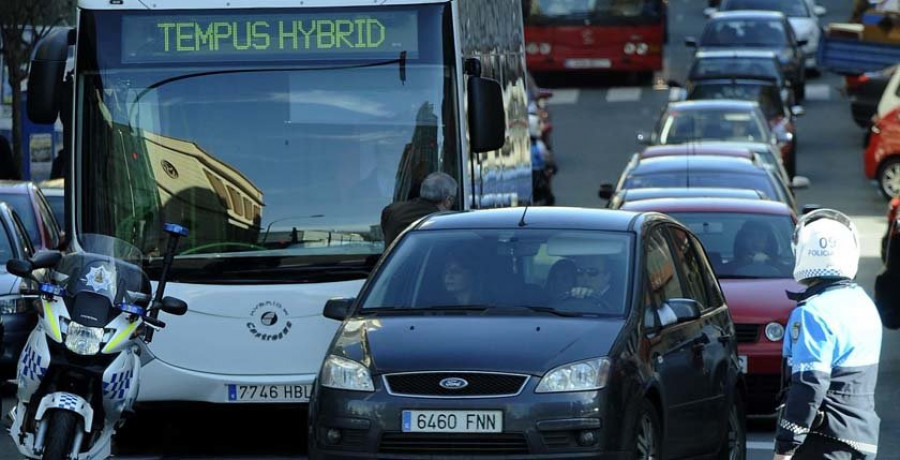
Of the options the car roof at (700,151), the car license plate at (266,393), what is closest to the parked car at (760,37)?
the car roof at (700,151)

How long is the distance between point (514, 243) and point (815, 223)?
281cm

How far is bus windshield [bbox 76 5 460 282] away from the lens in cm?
1223

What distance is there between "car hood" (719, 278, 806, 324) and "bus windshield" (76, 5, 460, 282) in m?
2.45

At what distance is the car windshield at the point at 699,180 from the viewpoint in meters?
19.9

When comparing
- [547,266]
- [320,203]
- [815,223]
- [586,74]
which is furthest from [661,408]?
[586,74]

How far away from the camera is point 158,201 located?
1223 centimetres

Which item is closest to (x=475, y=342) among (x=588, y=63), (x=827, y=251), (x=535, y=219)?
(x=535, y=219)

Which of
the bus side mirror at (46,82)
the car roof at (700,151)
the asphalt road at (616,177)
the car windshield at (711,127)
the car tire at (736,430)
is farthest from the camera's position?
the car windshield at (711,127)

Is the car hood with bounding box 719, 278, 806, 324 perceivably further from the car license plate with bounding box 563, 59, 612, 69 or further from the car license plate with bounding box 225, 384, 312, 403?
the car license plate with bounding box 563, 59, 612, 69

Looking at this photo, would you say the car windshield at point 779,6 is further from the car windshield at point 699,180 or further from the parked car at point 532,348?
the parked car at point 532,348

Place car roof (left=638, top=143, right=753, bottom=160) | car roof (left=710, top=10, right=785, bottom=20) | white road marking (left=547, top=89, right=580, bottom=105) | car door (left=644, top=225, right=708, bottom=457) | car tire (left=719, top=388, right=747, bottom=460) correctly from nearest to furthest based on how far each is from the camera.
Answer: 1. car door (left=644, top=225, right=708, bottom=457)
2. car tire (left=719, top=388, right=747, bottom=460)
3. car roof (left=638, top=143, right=753, bottom=160)
4. car roof (left=710, top=10, right=785, bottom=20)
5. white road marking (left=547, top=89, right=580, bottom=105)

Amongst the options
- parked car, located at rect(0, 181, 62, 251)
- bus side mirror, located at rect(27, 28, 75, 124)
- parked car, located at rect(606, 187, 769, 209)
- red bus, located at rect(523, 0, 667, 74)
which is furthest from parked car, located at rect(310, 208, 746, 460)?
red bus, located at rect(523, 0, 667, 74)

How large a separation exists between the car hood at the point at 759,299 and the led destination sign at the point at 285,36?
283 cm

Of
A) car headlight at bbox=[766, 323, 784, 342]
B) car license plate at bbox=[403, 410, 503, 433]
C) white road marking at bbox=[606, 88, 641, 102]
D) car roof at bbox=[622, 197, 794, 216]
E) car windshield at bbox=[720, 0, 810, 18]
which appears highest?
car windshield at bbox=[720, 0, 810, 18]
